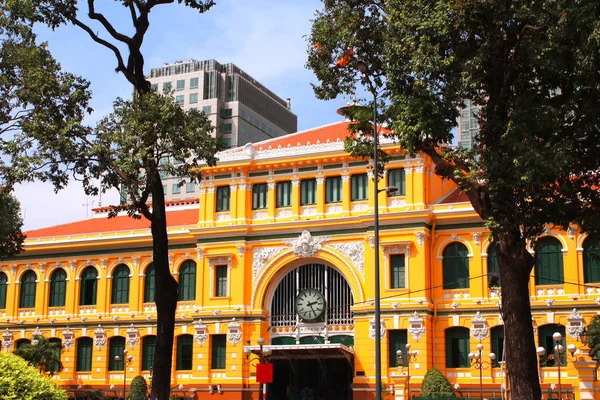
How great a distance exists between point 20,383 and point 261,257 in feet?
104

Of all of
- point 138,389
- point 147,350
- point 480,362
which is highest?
point 147,350

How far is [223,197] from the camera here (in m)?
49.5

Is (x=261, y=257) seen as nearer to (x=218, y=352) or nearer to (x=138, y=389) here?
(x=218, y=352)

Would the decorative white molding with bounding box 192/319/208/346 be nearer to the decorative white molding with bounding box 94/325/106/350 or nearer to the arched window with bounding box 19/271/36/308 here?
the decorative white molding with bounding box 94/325/106/350

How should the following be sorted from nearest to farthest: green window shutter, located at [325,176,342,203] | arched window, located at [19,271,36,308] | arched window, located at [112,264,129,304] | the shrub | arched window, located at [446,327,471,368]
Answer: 1. the shrub
2. arched window, located at [446,327,471,368]
3. green window shutter, located at [325,176,342,203]
4. arched window, located at [112,264,129,304]
5. arched window, located at [19,271,36,308]

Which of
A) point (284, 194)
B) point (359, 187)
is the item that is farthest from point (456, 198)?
point (284, 194)

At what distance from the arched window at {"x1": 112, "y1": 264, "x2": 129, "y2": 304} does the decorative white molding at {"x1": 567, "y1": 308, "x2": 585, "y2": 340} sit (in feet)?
84.2

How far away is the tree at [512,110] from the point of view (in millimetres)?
21734

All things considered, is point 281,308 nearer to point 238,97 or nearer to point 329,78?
point 329,78

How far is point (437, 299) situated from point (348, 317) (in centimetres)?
479

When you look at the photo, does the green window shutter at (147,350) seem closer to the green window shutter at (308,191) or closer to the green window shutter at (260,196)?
the green window shutter at (260,196)

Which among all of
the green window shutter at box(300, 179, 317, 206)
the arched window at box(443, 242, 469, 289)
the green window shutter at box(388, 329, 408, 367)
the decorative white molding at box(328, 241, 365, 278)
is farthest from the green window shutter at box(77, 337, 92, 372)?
the arched window at box(443, 242, 469, 289)

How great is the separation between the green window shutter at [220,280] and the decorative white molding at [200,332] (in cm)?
183

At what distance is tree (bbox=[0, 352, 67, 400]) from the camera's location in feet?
53.5
